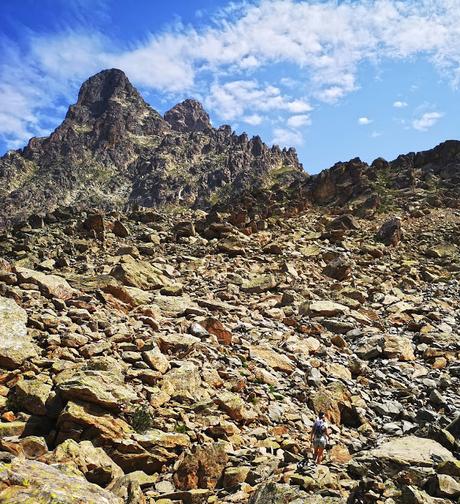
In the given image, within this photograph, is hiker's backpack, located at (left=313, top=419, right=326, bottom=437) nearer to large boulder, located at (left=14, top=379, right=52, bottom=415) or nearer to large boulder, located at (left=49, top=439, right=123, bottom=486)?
large boulder, located at (left=49, top=439, right=123, bottom=486)

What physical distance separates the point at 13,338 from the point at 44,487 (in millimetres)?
5833

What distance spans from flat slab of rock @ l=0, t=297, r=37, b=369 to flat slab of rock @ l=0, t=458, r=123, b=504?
13.8ft

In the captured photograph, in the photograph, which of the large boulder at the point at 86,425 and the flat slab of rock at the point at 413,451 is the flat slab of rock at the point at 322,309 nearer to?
the flat slab of rock at the point at 413,451

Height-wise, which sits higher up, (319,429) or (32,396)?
(32,396)

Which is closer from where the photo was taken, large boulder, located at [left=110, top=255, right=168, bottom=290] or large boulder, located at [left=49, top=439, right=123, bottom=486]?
large boulder, located at [left=49, top=439, right=123, bottom=486]

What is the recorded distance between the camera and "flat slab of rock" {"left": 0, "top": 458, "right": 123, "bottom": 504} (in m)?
6.87

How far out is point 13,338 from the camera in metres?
11.9

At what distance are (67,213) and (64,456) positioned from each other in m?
38.3

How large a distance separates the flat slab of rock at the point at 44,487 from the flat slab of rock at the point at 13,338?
4215mm

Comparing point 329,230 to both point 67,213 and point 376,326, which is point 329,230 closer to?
point 376,326

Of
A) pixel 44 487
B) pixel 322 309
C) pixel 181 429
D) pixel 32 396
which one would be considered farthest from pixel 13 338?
pixel 322 309

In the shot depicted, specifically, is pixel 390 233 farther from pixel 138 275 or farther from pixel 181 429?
pixel 181 429

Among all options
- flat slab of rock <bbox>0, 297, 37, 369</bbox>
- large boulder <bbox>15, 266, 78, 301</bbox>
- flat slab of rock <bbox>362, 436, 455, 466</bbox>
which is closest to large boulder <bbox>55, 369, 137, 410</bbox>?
flat slab of rock <bbox>0, 297, 37, 369</bbox>

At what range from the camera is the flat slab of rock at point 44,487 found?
6.87 metres
